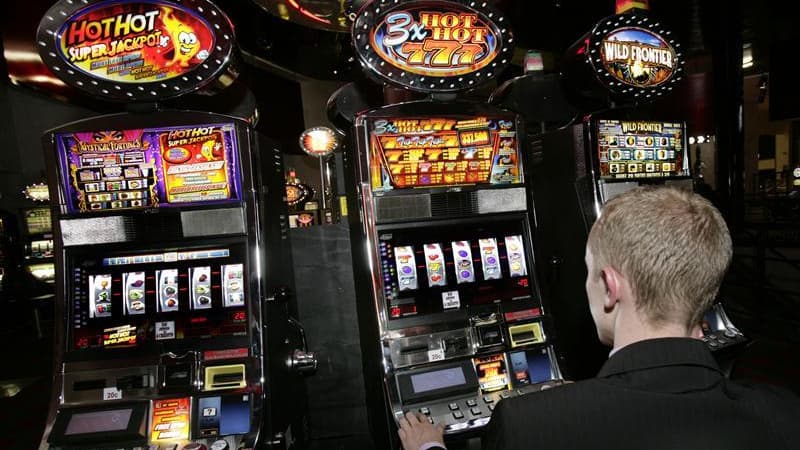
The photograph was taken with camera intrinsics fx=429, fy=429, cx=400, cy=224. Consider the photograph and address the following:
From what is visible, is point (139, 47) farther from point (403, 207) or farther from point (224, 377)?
point (224, 377)

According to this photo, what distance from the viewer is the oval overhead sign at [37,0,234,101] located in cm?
246

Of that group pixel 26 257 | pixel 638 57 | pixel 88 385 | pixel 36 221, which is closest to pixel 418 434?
pixel 88 385

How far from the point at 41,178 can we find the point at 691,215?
12440 mm

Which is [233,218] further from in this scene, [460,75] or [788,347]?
[788,347]

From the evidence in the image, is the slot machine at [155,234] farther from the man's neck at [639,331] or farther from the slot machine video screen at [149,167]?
the man's neck at [639,331]

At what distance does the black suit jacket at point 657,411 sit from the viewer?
3.16 ft

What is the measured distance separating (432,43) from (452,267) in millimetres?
1503

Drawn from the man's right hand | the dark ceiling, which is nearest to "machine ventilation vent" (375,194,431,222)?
the man's right hand

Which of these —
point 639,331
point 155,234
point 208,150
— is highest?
point 208,150

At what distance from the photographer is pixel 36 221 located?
31.0ft

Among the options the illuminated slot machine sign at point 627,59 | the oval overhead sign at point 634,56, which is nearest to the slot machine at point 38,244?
the illuminated slot machine sign at point 627,59

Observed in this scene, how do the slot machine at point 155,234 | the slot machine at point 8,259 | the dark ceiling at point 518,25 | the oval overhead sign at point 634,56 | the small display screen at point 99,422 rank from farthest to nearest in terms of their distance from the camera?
1. the slot machine at point 8,259
2. the dark ceiling at point 518,25
3. the oval overhead sign at point 634,56
4. the slot machine at point 155,234
5. the small display screen at point 99,422

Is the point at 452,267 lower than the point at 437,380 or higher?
higher

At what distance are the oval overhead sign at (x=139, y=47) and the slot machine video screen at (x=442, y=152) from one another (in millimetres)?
1090
